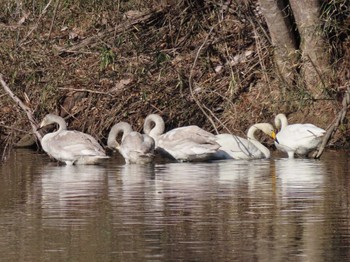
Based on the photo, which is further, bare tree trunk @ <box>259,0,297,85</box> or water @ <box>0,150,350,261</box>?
bare tree trunk @ <box>259,0,297,85</box>

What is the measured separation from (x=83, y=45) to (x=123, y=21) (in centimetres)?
81

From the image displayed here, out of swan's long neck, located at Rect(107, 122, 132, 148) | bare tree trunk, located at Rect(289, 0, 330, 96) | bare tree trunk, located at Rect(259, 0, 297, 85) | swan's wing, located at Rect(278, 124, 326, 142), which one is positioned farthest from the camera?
bare tree trunk, located at Rect(259, 0, 297, 85)

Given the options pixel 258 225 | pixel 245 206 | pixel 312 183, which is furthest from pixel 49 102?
pixel 258 225

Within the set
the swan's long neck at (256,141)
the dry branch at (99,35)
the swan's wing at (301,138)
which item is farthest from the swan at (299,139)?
the dry branch at (99,35)

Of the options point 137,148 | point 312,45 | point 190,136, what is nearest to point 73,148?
point 137,148

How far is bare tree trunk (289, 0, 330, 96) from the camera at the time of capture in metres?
18.9

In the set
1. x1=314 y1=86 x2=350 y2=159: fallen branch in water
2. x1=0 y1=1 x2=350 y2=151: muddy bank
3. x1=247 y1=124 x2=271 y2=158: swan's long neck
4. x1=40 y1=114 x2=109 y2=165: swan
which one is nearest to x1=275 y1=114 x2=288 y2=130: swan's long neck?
x1=247 y1=124 x2=271 y2=158: swan's long neck

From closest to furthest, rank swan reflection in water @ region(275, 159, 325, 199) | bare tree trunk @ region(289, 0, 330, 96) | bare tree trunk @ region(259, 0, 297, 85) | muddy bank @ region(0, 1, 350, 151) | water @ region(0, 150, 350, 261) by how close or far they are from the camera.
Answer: water @ region(0, 150, 350, 261)
swan reflection in water @ region(275, 159, 325, 199)
bare tree trunk @ region(289, 0, 330, 96)
bare tree trunk @ region(259, 0, 297, 85)
muddy bank @ region(0, 1, 350, 151)

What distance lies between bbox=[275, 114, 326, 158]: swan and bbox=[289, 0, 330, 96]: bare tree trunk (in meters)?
1.57

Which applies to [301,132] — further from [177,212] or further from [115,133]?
[177,212]

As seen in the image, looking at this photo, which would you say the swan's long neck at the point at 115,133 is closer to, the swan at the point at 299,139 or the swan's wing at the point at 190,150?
the swan's wing at the point at 190,150

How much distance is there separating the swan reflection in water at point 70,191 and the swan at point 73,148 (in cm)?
16

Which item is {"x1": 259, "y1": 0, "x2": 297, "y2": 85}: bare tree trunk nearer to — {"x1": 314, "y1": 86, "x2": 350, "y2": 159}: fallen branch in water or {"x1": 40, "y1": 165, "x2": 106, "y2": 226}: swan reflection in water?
{"x1": 314, "y1": 86, "x2": 350, "y2": 159}: fallen branch in water

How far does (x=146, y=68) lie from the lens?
67.0 feet
